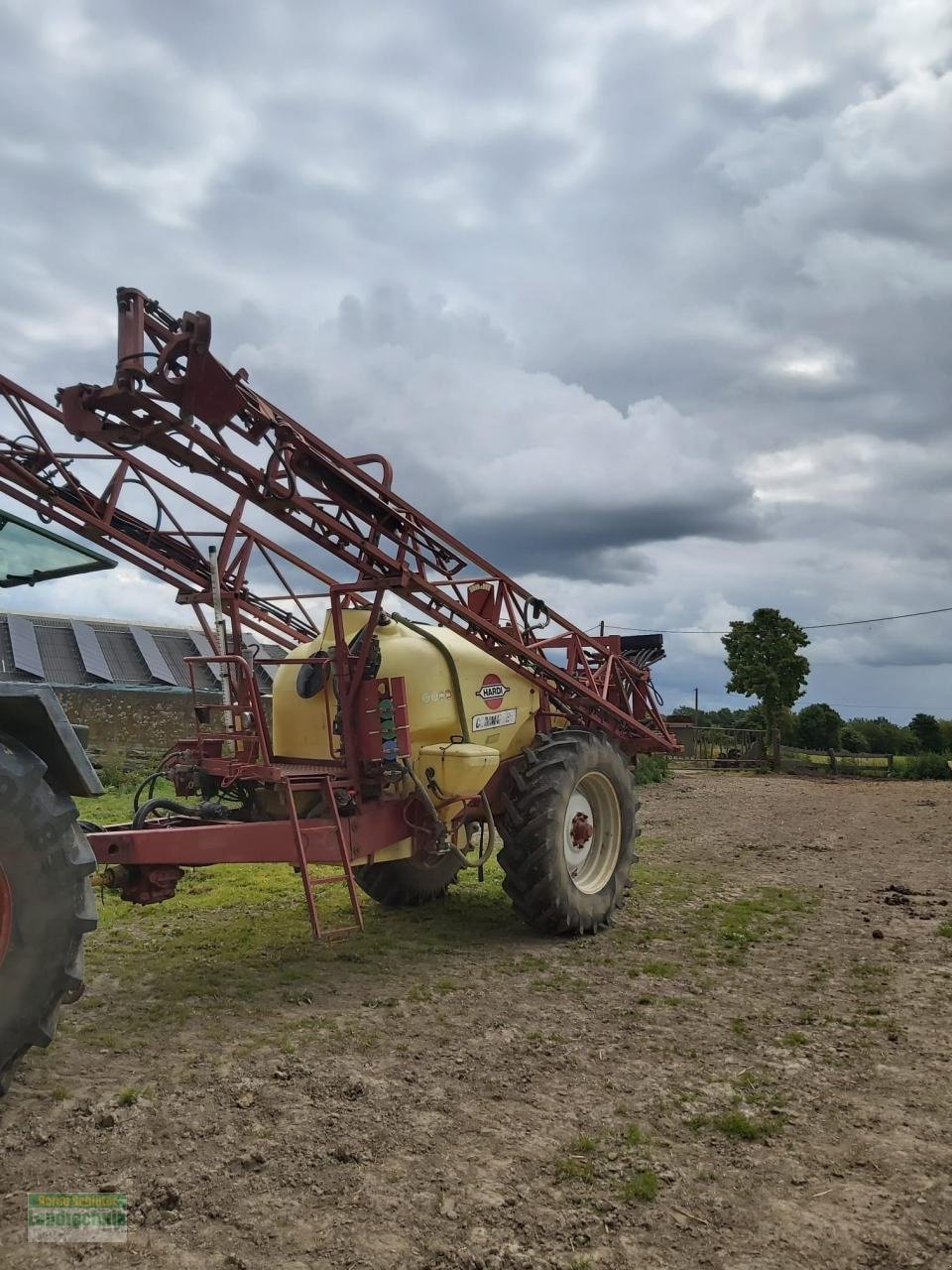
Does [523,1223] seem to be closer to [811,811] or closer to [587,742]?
[587,742]

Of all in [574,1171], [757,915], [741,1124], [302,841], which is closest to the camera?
[574,1171]

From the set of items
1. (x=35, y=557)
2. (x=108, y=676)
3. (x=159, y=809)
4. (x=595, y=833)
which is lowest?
(x=595, y=833)

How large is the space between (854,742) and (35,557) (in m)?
39.1

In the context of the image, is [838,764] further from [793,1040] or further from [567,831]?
[793,1040]

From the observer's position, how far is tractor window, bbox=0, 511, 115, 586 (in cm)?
406

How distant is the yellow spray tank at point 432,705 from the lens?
640cm

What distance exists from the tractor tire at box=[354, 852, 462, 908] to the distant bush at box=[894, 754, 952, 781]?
854 inches

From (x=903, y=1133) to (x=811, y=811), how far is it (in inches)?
492

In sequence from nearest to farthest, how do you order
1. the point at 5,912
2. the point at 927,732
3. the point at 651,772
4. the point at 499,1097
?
the point at 5,912 < the point at 499,1097 < the point at 651,772 < the point at 927,732

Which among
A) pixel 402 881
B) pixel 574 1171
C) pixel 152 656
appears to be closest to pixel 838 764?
pixel 152 656

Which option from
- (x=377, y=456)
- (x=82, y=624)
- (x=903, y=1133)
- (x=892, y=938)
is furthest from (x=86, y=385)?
(x=82, y=624)

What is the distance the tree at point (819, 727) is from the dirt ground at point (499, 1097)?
1243 inches

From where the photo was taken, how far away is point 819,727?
3716 centimetres

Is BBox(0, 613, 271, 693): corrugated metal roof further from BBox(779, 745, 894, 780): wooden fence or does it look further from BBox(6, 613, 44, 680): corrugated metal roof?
BBox(779, 745, 894, 780): wooden fence
